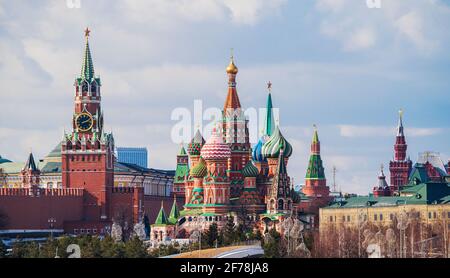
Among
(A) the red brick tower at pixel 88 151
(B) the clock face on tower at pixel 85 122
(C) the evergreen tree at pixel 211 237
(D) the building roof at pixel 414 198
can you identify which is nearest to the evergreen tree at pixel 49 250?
(C) the evergreen tree at pixel 211 237

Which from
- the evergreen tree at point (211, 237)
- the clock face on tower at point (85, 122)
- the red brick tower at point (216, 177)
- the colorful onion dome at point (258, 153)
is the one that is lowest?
the evergreen tree at point (211, 237)

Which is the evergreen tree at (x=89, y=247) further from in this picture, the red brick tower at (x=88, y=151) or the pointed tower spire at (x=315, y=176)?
the pointed tower spire at (x=315, y=176)

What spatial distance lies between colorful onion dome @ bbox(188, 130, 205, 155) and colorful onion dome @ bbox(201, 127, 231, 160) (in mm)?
7164

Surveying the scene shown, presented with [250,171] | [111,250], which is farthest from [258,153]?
[111,250]

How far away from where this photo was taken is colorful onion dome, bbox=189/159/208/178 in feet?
367

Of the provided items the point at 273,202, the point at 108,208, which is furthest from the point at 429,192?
the point at 108,208

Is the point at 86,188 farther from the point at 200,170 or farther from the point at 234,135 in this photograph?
the point at 234,135

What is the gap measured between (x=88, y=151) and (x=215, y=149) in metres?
14.4

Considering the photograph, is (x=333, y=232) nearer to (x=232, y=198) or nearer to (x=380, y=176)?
(x=232, y=198)

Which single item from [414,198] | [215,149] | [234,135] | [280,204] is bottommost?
[280,204]

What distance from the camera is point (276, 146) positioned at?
113 meters

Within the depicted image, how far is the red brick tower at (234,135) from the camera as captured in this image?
112 meters

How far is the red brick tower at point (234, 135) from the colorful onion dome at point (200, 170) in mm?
1695
